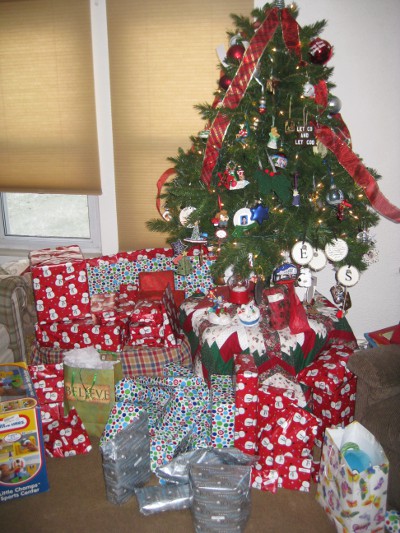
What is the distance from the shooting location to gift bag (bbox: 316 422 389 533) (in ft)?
5.68

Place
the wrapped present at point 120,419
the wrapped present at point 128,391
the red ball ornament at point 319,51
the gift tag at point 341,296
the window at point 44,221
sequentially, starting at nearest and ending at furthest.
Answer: the wrapped present at point 120,419, the red ball ornament at point 319,51, the wrapped present at point 128,391, the gift tag at point 341,296, the window at point 44,221

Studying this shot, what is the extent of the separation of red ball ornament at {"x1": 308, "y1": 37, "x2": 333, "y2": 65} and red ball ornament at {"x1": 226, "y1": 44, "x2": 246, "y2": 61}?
297 millimetres

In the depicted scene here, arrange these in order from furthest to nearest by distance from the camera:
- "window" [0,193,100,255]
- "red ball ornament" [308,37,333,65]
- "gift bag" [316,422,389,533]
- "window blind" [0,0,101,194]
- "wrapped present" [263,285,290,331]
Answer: "window" [0,193,100,255] → "window blind" [0,0,101,194] → "wrapped present" [263,285,290,331] → "red ball ornament" [308,37,333,65] → "gift bag" [316,422,389,533]

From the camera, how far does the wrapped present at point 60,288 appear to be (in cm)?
252

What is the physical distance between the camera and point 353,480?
5.66 feet

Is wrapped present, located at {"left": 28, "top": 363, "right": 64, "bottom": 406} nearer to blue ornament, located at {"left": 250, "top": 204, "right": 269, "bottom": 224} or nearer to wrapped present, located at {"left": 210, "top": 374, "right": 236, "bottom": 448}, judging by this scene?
wrapped present, located at {"left": 210, "top": 374, "right": 236, "bottom": 448}

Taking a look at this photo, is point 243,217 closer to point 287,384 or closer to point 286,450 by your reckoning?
point 287,384

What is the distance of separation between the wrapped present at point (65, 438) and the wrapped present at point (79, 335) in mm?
421

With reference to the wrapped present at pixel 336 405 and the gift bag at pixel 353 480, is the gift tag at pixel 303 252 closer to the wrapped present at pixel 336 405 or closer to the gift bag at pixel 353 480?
the wrapped present at pixel 336 405

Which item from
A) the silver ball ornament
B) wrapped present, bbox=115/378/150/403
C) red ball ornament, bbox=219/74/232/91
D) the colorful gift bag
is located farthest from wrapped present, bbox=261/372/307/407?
red ball ornament, bbox=219/74/232/91

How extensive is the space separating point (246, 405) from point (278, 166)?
1032 millimetres

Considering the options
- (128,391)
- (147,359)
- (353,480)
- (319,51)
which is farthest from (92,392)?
(319,51)

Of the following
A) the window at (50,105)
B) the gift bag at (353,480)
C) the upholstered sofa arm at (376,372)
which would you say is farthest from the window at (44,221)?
the gift bag at (353,480)

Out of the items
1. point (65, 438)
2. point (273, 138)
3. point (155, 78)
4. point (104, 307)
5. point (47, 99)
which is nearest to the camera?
point (273, 138)
